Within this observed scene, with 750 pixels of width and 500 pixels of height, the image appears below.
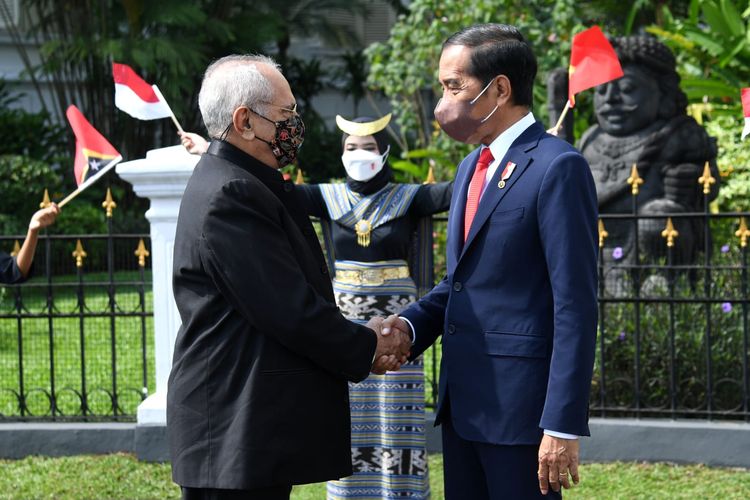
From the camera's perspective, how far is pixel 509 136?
9.38 ft

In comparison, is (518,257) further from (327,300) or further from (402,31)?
(402,31)

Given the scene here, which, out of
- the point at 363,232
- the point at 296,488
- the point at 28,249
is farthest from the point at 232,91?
the point at 296,488

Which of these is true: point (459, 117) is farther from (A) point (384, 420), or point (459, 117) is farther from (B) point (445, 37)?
(B) point (445, 37)

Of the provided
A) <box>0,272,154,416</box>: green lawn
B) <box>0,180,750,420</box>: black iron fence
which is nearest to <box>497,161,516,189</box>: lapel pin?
<box>0,180,750,420</box>: black iron fence

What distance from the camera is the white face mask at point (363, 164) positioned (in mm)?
4719

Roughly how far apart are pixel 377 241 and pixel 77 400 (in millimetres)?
3600

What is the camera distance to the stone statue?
24.1 feet

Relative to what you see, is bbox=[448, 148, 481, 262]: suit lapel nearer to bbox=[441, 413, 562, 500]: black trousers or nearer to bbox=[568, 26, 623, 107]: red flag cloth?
bbox=[441, 413, 562, 500]: black trousers

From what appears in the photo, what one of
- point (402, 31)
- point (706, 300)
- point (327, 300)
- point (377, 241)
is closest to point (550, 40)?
point (402, 31)

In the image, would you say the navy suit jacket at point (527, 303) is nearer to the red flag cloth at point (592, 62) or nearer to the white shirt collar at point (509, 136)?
the white shirt collar at point (509, 136)

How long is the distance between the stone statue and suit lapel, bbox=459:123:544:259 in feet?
14.8

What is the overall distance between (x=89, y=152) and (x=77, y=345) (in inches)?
183

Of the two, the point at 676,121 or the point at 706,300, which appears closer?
the point at 706,300

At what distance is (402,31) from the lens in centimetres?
1159
